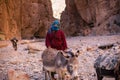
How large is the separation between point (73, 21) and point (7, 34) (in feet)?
31.0

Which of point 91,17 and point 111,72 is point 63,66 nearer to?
point 111,72

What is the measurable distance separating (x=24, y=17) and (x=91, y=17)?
377 inches

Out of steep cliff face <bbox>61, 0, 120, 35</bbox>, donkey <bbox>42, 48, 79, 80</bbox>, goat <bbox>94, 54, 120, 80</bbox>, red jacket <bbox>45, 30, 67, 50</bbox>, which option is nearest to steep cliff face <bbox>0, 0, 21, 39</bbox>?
steep cliff face <bbox>61, 0, 120, 35</bbox>

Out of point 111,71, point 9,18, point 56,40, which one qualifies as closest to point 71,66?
point 111,71

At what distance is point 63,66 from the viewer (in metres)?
5.32

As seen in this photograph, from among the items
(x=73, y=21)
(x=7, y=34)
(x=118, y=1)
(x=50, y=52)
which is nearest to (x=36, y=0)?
(x=73, y=21)

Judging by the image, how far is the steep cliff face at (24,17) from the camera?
2927 centimetres

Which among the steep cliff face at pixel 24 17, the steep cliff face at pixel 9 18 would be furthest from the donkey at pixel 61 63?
the steep cliff face at pixel 9 18

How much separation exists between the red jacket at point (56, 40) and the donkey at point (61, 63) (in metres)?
0.12

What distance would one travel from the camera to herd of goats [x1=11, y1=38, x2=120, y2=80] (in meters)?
5.18

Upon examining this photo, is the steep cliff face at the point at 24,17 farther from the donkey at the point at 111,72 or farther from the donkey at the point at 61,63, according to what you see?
the donkey at the point at 111,72

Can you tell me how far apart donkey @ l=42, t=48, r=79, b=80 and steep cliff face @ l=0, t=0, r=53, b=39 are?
22.1 metres

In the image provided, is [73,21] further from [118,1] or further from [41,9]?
[118,1]

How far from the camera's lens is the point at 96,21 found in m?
28.6
